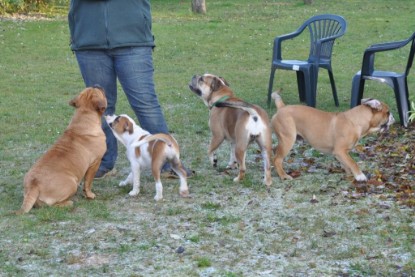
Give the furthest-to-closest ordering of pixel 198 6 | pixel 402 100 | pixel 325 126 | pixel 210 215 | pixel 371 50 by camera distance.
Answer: pixel 198 6 → pixel 371 50 → pixel 402 100 → pixel 325 126 → pixel 210 215

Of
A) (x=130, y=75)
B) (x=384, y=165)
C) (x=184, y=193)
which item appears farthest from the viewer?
(x=384, y=165)

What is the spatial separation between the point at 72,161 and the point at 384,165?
327 centimetres

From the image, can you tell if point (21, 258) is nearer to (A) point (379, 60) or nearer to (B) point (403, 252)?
(B) point (403, 252)

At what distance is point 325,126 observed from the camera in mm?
7574

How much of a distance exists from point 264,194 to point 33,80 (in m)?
8.11

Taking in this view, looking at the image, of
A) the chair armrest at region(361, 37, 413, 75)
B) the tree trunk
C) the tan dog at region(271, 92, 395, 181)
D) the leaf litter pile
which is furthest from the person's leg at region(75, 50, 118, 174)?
the tree trunk

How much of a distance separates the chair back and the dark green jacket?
4.53m

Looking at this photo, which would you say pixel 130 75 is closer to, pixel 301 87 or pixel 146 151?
pixel 146 151

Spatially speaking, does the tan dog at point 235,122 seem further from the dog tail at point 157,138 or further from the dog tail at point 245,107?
the dog tail at point 157,138

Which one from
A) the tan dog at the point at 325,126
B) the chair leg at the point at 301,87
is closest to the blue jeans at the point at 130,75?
the tan dog at the point at 325,126

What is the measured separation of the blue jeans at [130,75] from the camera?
23.6 feet

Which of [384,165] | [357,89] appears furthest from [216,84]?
[357,89]

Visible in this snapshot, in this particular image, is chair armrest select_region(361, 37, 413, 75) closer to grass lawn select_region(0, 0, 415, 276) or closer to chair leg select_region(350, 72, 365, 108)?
chair leg select_region(350, 72, 365, 108)

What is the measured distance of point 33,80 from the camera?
1409 cm
